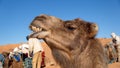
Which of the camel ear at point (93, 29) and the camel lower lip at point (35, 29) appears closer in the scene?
the camel lower lip at point (35, 29)

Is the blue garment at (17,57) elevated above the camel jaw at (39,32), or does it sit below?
above

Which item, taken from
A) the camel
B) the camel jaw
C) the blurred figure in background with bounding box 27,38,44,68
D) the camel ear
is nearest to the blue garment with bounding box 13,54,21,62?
the blurred figure in background with bounding box 27,38,44,68

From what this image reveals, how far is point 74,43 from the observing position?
584 centimetres

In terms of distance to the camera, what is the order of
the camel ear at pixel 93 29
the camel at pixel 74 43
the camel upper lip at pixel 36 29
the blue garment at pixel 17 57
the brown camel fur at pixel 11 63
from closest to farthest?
the camel upper lip at pixel 36 29 < the camel at pixel 74 43 < the camel ear at pixel 93 29 < the blue garment at pixel 17 57 < the brown camel fur at pixel 11 63

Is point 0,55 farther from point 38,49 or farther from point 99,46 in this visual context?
point 99,46

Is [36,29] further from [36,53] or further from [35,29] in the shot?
[36,53]

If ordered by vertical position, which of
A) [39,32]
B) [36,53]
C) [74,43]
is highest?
[36,53]

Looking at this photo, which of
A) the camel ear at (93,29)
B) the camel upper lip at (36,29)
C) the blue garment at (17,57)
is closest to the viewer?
the camel upper lip at (36,29)

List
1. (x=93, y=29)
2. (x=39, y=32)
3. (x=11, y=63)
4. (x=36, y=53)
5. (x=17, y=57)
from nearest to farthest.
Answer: (x=39, y=32) < (x=93, y=29) < (x=36, y=53) < (x=17, y=57) < (x=11, y=63)

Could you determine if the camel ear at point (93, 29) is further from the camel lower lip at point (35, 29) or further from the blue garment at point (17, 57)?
the blue garment at point (17, 57)

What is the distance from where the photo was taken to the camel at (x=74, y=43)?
18.2ft

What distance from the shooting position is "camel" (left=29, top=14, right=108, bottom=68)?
5.56 m

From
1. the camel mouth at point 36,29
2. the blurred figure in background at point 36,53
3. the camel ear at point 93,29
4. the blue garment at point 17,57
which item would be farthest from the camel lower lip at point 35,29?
the blue garment at point 17,57

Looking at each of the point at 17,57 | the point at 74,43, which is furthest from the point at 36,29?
the point at 17,57
